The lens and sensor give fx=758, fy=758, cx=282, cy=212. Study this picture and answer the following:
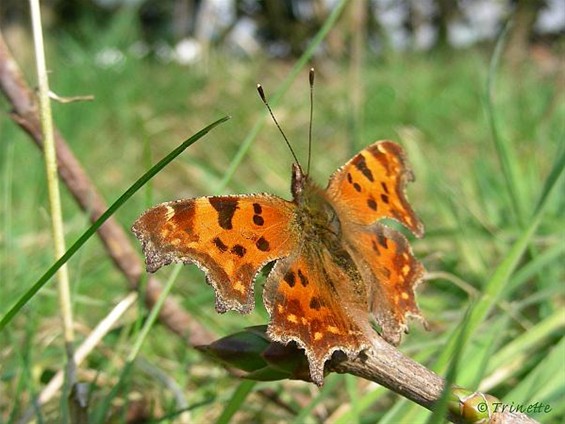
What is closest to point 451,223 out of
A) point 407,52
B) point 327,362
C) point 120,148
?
point 327,362

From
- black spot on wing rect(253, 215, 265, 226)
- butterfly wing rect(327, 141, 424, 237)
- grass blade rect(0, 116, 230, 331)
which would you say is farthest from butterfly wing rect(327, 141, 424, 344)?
grass blade rect(0, 116, 230, 331)

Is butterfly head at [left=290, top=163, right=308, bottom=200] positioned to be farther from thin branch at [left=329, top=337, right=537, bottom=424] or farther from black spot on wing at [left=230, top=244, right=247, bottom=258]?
thin branch at [left=329, top=337, right=537, bottom=424]

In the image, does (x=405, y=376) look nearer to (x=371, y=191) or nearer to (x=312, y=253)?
(x=312, y=253)

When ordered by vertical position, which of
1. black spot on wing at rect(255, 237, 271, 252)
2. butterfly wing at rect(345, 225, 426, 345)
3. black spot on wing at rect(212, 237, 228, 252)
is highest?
black spot on wing at rect(212, 237, 228, 252)

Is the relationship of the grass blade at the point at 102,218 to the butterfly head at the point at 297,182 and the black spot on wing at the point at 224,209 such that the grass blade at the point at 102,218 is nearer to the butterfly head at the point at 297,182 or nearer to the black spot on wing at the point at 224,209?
the black spot on wing at the point at 224,209

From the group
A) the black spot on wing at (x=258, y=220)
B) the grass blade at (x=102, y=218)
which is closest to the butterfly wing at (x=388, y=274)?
the black spot on wing at (x=258, y=220)

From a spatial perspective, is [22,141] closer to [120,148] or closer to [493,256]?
[120,148]

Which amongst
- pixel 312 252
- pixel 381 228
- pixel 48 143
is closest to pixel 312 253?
pixel 312 252
